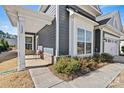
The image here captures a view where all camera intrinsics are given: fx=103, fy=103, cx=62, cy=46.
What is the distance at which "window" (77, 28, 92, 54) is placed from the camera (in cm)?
871

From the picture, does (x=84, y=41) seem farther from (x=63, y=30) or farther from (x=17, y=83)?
(x=17, y=83)

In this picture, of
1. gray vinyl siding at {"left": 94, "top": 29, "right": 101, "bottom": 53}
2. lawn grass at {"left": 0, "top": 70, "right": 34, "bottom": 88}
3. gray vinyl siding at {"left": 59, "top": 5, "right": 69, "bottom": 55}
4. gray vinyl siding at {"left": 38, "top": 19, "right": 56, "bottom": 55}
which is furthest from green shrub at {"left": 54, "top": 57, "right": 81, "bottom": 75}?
gray vinyl siding at {"left": 94, "top": 29, "right": 101, "bottom": 53}

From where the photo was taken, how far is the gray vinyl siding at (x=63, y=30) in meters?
7.44

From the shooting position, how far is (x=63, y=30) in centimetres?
763

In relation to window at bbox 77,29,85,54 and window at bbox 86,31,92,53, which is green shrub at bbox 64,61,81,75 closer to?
window at bbox 77,29,85,54

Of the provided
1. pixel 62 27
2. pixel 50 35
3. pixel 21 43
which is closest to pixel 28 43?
pixel 50 35

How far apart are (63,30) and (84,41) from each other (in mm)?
2680

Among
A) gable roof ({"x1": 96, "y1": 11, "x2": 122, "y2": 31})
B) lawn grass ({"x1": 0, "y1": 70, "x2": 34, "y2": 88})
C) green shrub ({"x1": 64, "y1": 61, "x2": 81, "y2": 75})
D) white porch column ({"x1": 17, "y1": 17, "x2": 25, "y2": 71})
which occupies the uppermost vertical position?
gable roof ({"x1": 96, "y1": 11, "x2": 122, "y2": 31})

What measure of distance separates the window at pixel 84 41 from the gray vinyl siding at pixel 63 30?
1.26 meters

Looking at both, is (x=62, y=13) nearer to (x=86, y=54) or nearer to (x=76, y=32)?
(x=76, y=32)

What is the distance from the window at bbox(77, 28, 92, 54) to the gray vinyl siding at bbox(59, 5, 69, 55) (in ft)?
4.14

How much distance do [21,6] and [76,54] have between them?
205 inches
